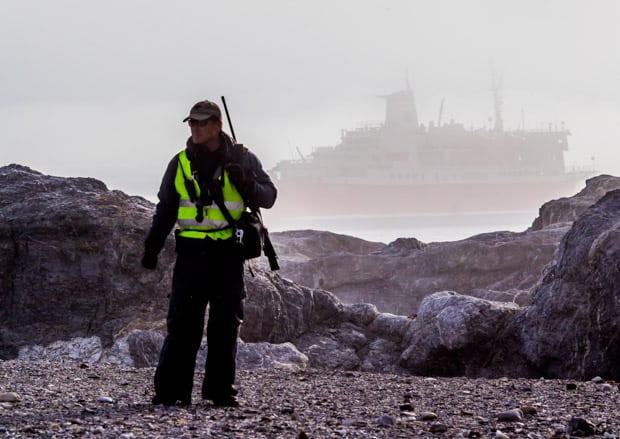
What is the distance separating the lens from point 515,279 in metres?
14.3

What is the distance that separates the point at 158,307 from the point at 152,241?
11.4 ft

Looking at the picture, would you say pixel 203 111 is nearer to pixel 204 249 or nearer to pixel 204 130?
pixel 204 130

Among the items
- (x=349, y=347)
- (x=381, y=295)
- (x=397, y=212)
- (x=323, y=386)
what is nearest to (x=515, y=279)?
(x=381, y=295)

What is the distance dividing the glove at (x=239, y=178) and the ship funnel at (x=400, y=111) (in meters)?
90.6

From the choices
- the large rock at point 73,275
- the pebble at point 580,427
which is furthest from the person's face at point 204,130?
the large rock at point 73,275

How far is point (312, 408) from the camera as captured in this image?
4723 mm

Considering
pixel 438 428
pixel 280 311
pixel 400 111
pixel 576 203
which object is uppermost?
pixel 400 111

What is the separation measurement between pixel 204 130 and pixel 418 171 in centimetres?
9013

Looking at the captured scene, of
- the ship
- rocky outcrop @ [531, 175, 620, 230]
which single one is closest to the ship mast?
the ship

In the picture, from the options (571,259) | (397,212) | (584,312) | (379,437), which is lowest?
(379,437)

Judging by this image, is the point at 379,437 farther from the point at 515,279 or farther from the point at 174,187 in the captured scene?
→ the point at 515,279

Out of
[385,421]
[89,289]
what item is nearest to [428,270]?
[89,289]

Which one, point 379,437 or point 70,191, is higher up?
point 70,191

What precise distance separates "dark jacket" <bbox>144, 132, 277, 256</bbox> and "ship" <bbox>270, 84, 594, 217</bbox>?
86.0 meters
